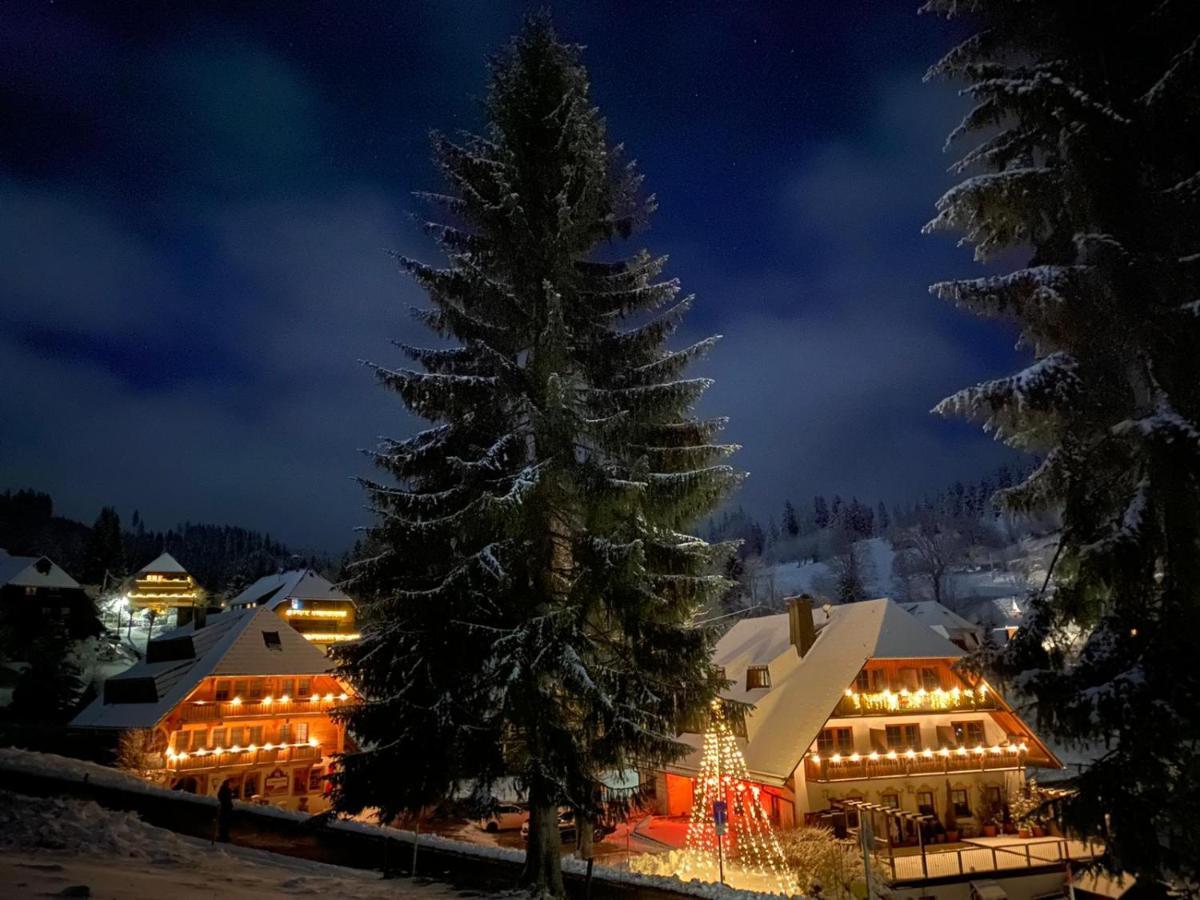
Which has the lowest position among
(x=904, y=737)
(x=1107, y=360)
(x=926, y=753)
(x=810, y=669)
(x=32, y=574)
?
(x=926, y=753)

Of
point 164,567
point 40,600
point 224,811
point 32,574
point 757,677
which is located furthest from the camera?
point 164,567

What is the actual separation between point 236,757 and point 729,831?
78.4 ft

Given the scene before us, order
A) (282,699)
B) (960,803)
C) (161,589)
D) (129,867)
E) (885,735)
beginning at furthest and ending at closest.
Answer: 1. (161,589)
2. (282,699)
3. (960,803)
4. (885,735)
5. (129,867)

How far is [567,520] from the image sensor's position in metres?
15.0

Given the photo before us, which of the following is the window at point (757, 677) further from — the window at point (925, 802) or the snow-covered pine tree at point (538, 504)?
the snow-covered pine tree at point (538, 504)

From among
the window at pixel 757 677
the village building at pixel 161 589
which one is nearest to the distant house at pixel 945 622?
the window at pixel 757 677

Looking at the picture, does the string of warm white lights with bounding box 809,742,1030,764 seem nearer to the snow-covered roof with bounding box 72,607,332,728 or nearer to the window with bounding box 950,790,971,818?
the window with bounding box 950,790,971,818

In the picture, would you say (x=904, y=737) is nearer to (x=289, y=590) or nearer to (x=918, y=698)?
(x=918, y=698)

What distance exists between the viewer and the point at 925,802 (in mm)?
27906

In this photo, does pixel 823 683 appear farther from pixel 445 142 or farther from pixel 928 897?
pixel 445 142

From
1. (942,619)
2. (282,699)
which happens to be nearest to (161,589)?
(282,699)

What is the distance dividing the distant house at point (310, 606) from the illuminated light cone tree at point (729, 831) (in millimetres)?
40772

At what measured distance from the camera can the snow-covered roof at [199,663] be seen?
32.8m

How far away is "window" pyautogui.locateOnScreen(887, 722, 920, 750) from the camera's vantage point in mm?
27828
